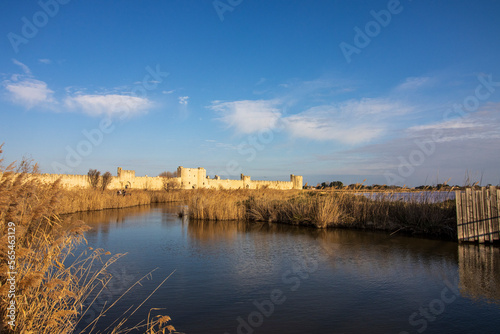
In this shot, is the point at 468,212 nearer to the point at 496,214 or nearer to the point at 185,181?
the point at 496,214

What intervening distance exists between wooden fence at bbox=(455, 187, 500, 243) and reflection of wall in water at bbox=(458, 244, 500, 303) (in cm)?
55

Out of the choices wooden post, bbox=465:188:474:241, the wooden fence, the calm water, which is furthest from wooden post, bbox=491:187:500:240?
the calm water

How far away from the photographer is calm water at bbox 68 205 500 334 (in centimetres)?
414

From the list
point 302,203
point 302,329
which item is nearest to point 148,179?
point 302,203

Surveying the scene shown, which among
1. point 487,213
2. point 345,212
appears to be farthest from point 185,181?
point 487,213

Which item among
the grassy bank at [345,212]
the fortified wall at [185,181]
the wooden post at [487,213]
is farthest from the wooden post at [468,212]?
the fortified wall at [185,181]

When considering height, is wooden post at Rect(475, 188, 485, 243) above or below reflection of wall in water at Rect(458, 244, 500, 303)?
above

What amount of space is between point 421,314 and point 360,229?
829 cm

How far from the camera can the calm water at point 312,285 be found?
4137 mm

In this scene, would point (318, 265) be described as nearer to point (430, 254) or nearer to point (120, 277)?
point (430, 254)

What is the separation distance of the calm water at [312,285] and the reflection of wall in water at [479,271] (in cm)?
2

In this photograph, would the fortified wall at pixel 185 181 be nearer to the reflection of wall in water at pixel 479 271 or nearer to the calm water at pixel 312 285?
the calm water at pixel 312 285

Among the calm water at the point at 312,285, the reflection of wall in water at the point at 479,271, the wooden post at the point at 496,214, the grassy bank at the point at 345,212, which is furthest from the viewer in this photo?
the grassy bank at the point at 345,212

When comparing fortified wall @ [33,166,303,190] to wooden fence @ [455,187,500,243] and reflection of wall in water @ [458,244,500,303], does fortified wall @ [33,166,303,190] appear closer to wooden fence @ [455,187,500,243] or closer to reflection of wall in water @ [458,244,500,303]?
wooden fence @ [455,187,500,243]
